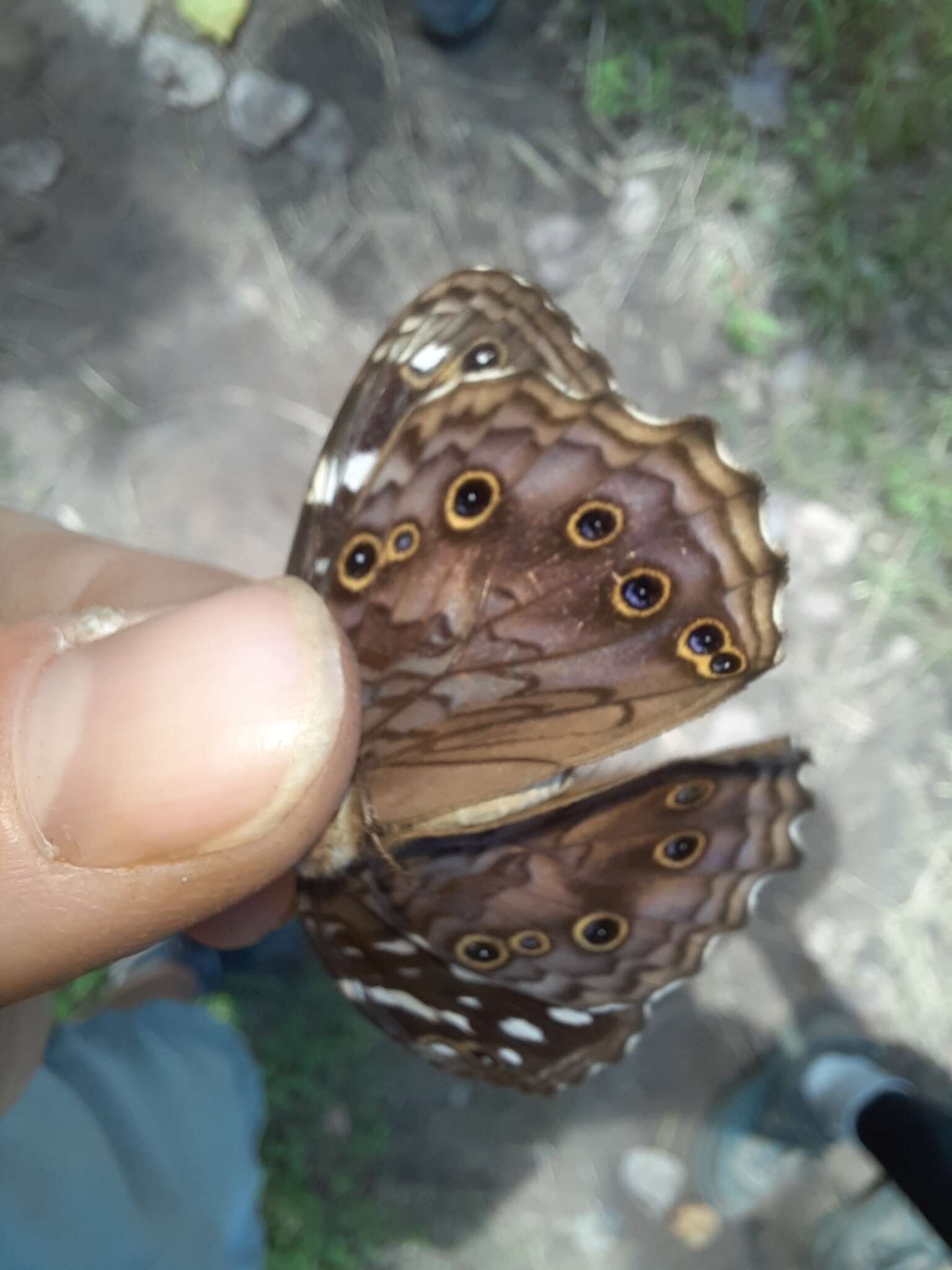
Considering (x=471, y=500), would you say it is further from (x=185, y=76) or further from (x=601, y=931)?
(x=185, y=76)

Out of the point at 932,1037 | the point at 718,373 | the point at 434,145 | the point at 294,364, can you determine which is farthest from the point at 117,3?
the point at 932,1037

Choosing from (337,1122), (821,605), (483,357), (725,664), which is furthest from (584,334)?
(337,1122)

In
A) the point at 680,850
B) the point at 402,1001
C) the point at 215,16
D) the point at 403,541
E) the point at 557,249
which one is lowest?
the point at 402,1001

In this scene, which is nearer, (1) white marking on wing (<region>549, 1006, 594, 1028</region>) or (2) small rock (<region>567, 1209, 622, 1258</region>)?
(1) white marking on wing (<region>549, 1006, 594, 1028</region>)

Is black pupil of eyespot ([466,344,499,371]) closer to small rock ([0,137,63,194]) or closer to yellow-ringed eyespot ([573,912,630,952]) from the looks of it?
yellow-ringed eyespot ([573,912,630,952])

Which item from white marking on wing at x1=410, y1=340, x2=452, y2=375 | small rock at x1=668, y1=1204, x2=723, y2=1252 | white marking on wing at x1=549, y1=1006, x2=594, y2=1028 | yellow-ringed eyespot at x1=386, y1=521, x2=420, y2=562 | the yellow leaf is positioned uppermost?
the yellow leaf

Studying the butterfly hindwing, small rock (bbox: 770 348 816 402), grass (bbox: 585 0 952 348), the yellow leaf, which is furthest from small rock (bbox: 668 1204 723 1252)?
the yellow leaf
